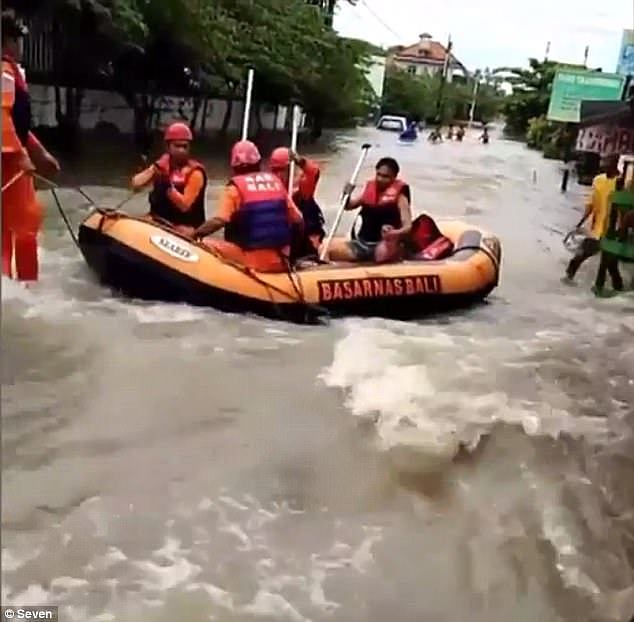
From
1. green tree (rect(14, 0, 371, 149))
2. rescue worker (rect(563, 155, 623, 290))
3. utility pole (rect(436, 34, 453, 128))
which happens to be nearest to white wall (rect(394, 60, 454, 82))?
utility pole (rect(436, 34, 453, 128))

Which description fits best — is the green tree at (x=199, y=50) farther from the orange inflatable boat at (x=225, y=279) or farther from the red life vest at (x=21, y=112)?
the red life vest at (x=21, y=112)

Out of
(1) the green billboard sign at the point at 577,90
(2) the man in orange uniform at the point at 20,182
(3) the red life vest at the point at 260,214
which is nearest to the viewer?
(2) the man in orange uniform at the point at 20,182

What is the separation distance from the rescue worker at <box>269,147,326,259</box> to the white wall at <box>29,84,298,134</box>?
961 centimetres

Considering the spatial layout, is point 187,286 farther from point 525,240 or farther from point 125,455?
point 525,240

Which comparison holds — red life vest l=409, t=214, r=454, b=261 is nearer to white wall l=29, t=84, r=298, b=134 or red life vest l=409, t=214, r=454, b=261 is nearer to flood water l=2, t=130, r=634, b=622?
flood water l=2, t=130, r=634, b=622

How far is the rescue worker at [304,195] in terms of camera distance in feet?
22.3

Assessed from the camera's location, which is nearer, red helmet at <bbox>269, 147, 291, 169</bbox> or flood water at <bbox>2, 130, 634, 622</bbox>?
flood water at <bbox>2, 130, 634, 622</bbox>

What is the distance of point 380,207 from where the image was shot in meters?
6.92

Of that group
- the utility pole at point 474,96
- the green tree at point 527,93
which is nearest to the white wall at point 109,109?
the green tree at point 527,93

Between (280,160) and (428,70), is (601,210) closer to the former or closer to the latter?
(280,160)

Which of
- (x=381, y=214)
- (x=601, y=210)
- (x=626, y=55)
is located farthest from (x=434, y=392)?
(x=626, y=55)

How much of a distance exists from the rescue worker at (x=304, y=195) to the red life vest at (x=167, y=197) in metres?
0.56

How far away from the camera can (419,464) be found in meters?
4.38

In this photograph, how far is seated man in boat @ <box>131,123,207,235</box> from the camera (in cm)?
650
